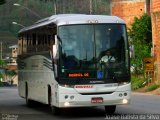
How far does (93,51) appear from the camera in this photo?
18453 mm

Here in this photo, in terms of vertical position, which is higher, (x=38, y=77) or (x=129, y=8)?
(x=129, y=8)

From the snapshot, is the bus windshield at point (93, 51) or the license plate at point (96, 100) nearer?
the license plate at point (96, 100)

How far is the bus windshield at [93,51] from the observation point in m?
18.3

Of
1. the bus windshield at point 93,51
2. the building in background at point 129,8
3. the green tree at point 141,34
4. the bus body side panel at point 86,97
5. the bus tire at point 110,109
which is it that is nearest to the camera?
Answer: the bus body side panel at point 86,97

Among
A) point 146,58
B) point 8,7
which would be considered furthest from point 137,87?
point 8,7

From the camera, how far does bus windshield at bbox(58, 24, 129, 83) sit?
18281mm

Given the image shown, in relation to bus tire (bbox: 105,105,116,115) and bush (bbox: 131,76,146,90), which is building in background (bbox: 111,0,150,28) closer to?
bush (bbox: 131,76,146,90)

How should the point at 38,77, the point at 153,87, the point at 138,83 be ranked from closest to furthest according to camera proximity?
the point at 38,77, the point at 153,87, the point at 138,83

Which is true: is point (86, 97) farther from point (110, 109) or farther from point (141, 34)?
point (141, 34)

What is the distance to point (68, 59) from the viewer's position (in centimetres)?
1831

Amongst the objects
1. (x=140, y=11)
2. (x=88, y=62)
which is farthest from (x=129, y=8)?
(x=88, y=62)

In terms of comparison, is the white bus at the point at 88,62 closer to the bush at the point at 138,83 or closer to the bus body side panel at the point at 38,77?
the bus body side panel at the point at 38,77

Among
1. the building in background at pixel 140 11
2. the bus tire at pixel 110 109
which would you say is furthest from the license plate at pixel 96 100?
the building in background at pixel 140 11

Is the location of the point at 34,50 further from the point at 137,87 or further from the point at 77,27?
the point at 137,87
